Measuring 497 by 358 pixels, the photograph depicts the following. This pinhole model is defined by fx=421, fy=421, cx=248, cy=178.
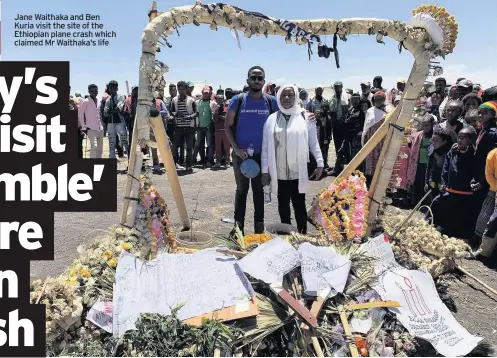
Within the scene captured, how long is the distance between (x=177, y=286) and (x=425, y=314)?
1.85 metres

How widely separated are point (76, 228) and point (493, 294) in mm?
5197

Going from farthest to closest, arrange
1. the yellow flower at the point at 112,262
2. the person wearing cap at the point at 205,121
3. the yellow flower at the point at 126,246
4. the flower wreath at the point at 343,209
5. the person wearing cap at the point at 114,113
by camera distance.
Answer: the person wearing cap at the point at 205,121
the person wearing cap at the point at 114,113
the flower wreath at the point at 343,209
the yellow flower at the point at 126,246
the yellow flower at the point at 112,262

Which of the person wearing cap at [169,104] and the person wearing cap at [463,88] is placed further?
the person wearing cap at [169,104]

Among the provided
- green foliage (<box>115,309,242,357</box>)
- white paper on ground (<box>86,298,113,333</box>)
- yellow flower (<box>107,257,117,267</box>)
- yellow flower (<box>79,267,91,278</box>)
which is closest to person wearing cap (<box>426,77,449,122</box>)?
yellow flower (<box>107,257,117,267</box>)

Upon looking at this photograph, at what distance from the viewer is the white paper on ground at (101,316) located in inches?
114

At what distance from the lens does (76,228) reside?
236 inches

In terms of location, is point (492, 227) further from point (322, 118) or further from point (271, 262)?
point (322, 118)

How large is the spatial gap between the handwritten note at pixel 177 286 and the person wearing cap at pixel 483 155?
3241 millimetres

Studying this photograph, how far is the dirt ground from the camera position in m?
3.71

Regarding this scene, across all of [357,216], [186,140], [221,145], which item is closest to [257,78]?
[357,216]

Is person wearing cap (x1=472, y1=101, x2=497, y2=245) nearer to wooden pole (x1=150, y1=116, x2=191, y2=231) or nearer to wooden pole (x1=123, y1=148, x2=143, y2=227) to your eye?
wooden pole (x1=150, y1=116, x2=191, y2=231)

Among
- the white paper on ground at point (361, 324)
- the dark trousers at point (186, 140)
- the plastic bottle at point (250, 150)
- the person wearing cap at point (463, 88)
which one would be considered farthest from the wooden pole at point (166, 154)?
the dark trousers at point (186, 140)

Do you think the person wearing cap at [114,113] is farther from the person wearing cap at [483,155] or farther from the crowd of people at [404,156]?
the person wearing cap at [483,155]

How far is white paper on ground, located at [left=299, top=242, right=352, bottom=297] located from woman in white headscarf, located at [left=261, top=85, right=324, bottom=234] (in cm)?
115
